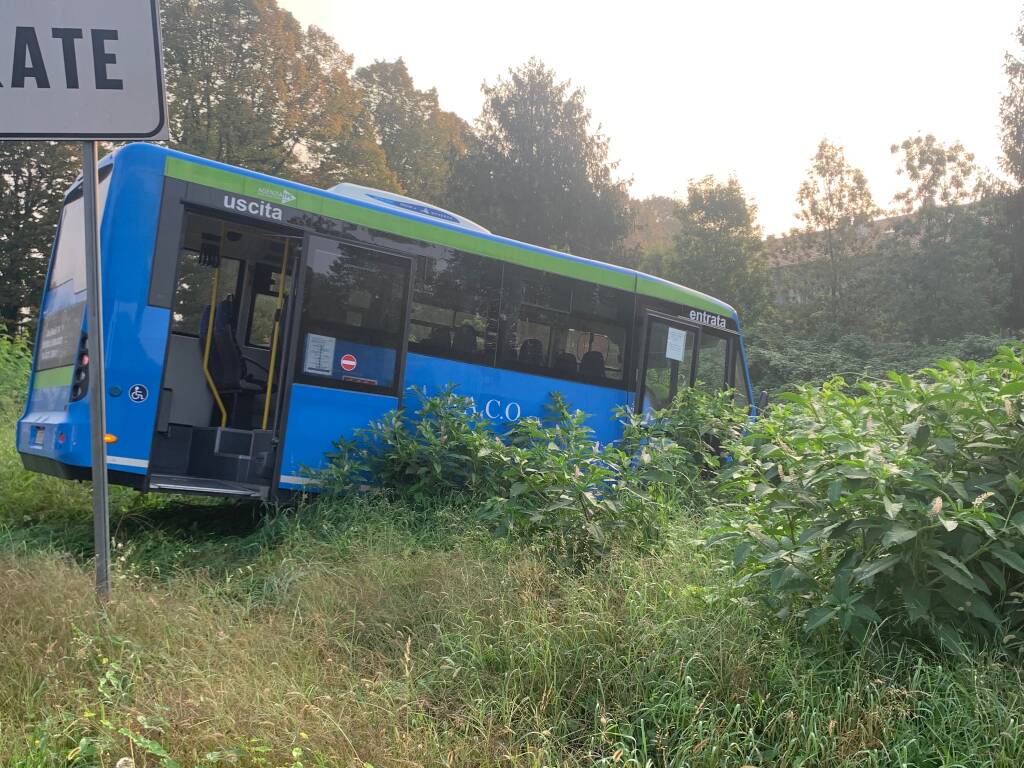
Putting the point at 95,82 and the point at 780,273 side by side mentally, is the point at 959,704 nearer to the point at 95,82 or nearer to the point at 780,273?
the point at 95,82

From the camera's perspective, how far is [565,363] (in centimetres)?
966

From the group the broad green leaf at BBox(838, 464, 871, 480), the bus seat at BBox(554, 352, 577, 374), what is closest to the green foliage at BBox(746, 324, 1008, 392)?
the bus seat at BBox(554, 352, 577, 374)

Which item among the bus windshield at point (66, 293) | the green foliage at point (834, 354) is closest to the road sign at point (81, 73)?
the bus windshield at point (66, 293)

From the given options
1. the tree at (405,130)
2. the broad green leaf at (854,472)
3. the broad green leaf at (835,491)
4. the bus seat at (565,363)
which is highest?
the tree at (405,130)

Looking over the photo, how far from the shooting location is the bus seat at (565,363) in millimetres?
9594

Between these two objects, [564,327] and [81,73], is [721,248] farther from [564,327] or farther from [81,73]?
[81,73]

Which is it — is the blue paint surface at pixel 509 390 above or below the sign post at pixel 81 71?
below

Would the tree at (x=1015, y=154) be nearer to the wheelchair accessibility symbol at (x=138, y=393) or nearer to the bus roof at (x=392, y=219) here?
the bus roof at (x=392, y=219)

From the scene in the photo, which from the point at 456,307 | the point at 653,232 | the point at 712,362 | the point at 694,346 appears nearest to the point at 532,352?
the point at 456,307

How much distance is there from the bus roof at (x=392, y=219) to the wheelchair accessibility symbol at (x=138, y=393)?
5.69ft

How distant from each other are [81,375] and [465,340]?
3644mm

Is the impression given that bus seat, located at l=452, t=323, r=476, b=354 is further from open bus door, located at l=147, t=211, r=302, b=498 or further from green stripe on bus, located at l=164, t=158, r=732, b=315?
open bus door, located at l=147, t=211, r=302, b=498

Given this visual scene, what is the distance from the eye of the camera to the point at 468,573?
4836 mm

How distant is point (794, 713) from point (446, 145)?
35125mm
